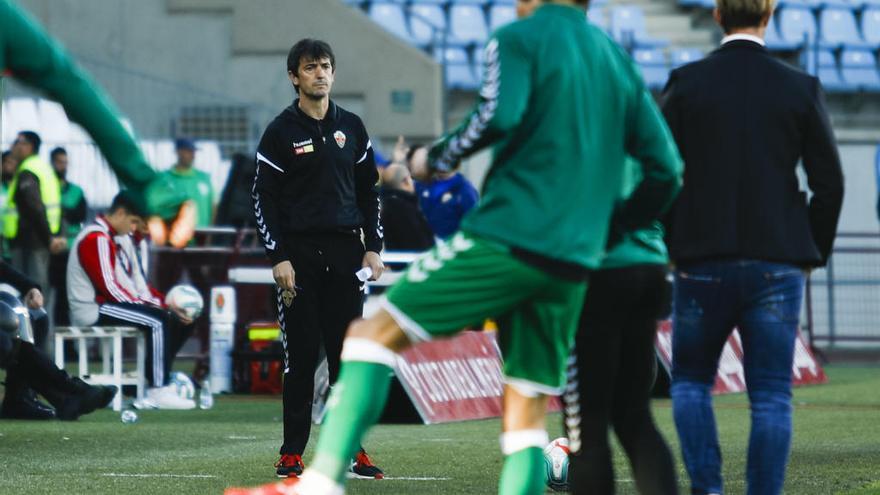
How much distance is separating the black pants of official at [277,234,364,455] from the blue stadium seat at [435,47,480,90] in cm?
1486

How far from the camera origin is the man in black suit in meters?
5.80

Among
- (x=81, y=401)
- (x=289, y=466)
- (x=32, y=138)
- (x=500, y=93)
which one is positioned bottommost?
(x=81, y=401)

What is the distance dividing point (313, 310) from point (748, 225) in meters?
2.84

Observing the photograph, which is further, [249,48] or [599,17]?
[599,17]

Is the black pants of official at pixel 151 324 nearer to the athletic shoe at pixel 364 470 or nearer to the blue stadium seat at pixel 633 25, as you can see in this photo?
the athletic shoe at pixel 364 470

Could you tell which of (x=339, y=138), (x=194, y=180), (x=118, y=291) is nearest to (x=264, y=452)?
(x=339, y=138)

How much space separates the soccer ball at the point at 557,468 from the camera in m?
7.50

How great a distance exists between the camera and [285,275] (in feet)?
26.2

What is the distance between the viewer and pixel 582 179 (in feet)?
15.3

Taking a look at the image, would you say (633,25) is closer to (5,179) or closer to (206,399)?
(5,179)

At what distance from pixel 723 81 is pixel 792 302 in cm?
77

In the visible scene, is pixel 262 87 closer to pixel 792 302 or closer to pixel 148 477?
pixel 148 477

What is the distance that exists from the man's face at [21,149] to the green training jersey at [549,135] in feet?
40.5

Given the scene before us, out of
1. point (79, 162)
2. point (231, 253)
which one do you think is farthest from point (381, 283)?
point (79, 162)
